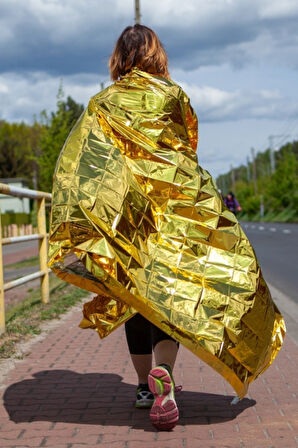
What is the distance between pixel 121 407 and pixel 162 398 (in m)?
0.64

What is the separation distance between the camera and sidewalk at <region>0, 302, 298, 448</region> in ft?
10.8

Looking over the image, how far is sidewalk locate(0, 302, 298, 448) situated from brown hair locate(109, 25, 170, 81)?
6.08 feet

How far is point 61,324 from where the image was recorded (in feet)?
22.8

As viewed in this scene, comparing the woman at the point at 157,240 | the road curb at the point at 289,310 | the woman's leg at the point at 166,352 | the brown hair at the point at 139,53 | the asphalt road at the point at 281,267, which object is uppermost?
the brown hair at the point at 139,53

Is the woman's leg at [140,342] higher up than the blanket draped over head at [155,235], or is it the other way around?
the blanket draped over head at [155,235]

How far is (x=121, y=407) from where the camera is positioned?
3.86 m

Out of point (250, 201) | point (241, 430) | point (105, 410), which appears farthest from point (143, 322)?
point (250, 201)

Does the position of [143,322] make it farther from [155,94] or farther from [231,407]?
[155,94]

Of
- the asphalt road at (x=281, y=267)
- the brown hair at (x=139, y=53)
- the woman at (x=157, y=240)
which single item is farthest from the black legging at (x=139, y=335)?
the asphalt road at (x=281, y=267)

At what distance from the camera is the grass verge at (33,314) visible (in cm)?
583

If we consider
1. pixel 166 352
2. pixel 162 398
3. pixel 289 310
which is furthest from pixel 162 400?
pixel 289 310

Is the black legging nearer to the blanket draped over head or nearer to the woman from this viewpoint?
the woman

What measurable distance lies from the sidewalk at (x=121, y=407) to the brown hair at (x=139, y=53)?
72.9 inches

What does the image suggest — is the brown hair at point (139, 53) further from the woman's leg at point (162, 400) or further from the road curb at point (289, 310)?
the road curb at point (289, 310)
